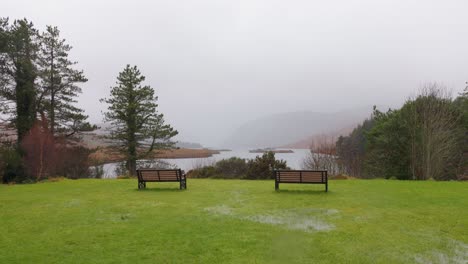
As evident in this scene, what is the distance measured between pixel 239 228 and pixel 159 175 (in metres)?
7.18

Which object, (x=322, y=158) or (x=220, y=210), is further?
(x=322, y=158)

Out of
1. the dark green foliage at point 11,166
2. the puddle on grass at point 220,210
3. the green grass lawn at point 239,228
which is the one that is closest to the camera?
the green grass lawn at point 239,228

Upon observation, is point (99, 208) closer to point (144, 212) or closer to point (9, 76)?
point (144, 212)

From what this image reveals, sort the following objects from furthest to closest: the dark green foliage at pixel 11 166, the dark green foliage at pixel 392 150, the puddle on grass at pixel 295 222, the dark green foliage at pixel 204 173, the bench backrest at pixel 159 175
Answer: the dark green foliage at pixel 204 173, the dark green foliage at pixel 392 150, the dark green foliage at pixel 11 166, the bench backrest at pixel 159 175, the puddle on grass at pixel 295 222

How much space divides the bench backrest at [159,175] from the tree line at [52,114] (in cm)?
1168

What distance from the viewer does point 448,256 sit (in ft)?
17.4

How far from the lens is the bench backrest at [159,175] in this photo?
523 inches

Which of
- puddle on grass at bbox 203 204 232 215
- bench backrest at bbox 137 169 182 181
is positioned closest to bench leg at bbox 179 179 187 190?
bench backrest at bbox 137 169 182 181

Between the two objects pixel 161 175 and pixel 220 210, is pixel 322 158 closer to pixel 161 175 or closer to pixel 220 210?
pixel 161 175

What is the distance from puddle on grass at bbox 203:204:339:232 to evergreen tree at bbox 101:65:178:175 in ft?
78.5

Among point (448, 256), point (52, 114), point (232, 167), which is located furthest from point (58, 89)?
point (448, 256)

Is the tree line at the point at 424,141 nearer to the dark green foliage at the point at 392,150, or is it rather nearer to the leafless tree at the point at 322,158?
the dark green foliage at the point at 392,150

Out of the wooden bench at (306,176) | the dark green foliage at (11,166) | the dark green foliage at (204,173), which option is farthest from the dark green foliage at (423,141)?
the dark green foliage at (11,166)

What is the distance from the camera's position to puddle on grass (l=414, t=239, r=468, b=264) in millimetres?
5078
